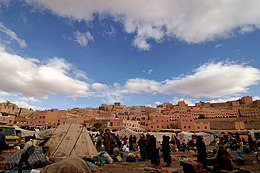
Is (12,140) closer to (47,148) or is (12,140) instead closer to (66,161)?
(47,148)

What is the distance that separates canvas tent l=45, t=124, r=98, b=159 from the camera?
10.4 metres

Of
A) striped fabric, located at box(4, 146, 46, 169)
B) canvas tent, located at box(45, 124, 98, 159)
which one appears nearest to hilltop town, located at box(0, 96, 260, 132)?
canvas tent, located at box(45, 124, 98, 159)

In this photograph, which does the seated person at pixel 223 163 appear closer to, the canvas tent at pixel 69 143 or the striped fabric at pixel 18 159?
the canvas tent at pixel 69 143

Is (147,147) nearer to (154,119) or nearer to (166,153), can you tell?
(166,153)

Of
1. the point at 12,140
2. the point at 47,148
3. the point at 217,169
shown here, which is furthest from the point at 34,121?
the point at 217,169

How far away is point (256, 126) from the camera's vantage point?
78250mm

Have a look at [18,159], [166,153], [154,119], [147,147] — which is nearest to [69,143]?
[18,159]

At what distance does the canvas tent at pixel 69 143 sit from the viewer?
10.4m

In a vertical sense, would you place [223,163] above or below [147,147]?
below

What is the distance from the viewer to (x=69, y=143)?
10820 mm

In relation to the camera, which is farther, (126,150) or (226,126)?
(226,126)

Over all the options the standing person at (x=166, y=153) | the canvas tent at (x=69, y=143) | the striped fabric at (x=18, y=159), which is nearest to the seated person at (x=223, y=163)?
the standing person at (x=166, y=153)

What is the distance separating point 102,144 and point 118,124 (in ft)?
155

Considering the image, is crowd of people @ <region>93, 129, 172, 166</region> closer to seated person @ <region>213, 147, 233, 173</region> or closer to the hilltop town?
seated person @ <region>213, 147, 233, 173</region>
